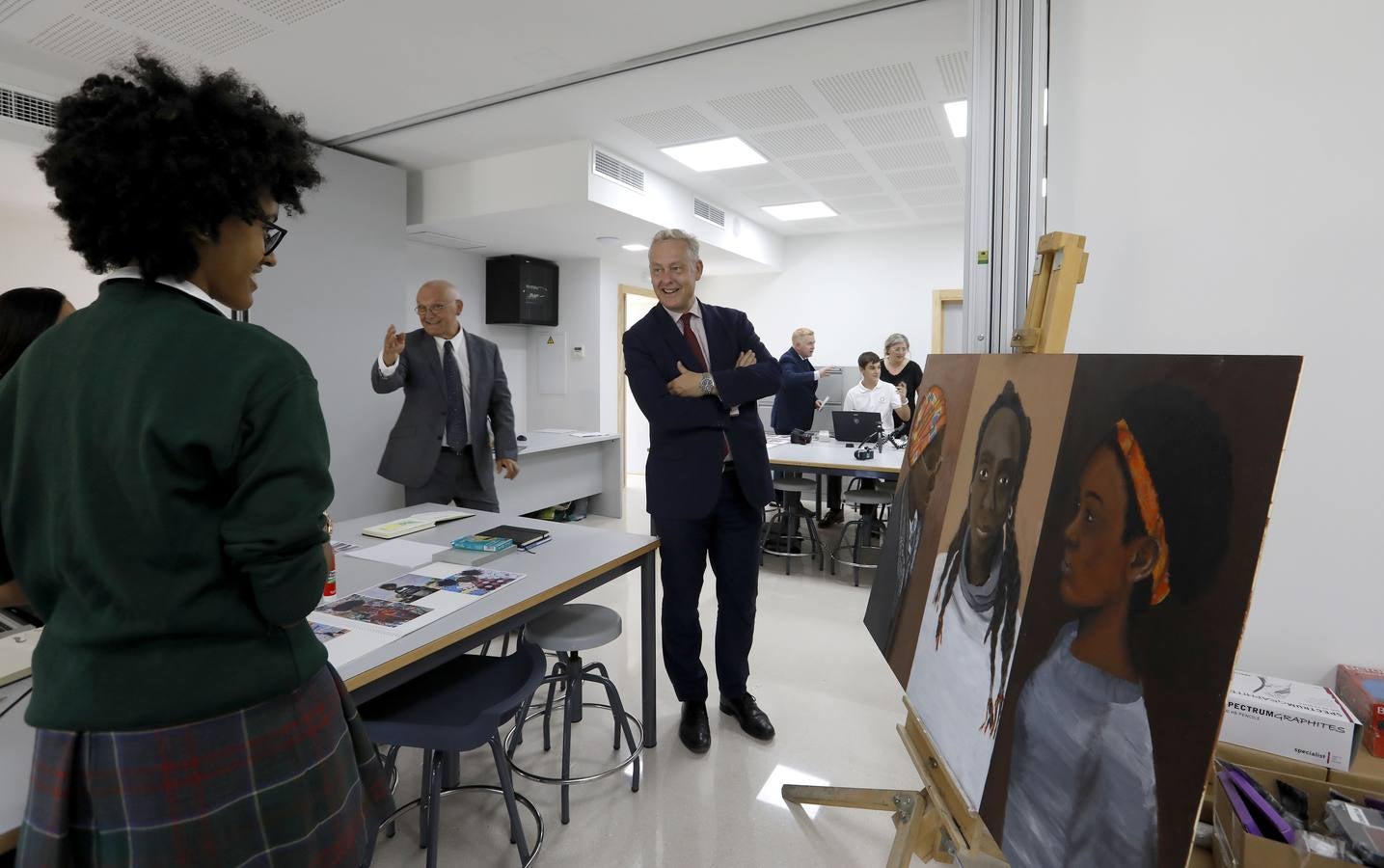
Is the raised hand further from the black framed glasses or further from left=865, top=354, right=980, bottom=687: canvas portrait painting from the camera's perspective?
left=865, top=354, right=980, bottom=687: canvas portrait painting

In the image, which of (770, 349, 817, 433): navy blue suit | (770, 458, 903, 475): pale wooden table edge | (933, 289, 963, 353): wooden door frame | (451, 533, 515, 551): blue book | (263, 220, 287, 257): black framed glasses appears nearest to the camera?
(263, 220, 287, 257): black framed glasses

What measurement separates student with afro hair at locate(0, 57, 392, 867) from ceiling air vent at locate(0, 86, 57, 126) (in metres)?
3.57

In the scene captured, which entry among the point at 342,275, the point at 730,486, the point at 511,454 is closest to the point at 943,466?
the point at 730,486

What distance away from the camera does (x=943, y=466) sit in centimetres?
150

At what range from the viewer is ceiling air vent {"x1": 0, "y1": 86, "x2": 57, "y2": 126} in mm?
3201

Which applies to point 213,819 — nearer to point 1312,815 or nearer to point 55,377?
point 55,377

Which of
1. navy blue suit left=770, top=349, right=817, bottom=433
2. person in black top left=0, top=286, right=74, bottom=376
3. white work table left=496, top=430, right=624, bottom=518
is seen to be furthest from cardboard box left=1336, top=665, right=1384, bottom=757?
white work table left=496, top=430, right=624, bottom=518

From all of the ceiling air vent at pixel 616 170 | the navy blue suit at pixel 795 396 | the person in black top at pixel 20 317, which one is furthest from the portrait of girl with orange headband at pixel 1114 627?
the navy blue suit at pixel 795 396

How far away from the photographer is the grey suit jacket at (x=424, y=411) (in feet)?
10.4

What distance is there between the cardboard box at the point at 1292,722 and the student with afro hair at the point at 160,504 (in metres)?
1.93

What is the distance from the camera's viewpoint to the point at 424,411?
320cm

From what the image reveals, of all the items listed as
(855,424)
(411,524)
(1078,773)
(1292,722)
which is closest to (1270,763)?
(1292,722)

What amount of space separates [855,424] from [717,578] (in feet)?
10.3

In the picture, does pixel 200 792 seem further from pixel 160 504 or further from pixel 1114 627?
pixel 1114 627
